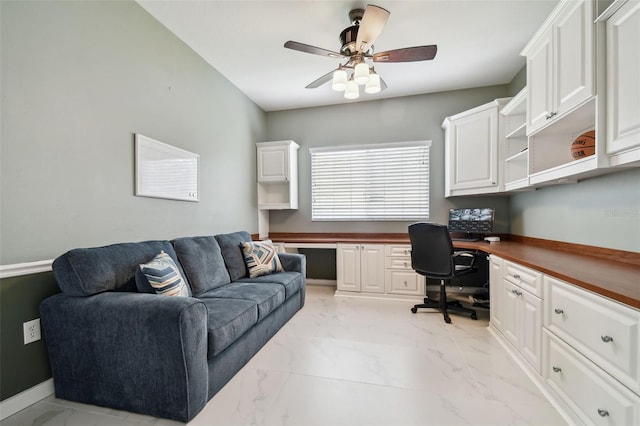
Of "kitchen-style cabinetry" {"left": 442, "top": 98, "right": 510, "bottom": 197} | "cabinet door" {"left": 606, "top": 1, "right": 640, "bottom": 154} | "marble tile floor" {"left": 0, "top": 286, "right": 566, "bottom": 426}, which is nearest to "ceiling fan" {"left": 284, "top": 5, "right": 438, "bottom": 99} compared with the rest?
"cabinet door" {"left": 606, "top": 1, "right": 640, "bottom": 154}

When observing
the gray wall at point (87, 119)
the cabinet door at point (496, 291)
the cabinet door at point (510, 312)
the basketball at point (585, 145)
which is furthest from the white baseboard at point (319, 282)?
the basketball at point (585, 145)

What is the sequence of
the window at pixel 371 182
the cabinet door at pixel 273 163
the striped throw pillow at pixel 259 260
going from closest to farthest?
the striped throw pillow at pixel 259 260, the window at pixel 371 182, the cabinet door at pixel 273 163

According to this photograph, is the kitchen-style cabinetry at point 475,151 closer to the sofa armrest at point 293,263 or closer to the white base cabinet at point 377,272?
the white base cabinet at point 377,272

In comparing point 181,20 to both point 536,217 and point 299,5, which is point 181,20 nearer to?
point 299,5

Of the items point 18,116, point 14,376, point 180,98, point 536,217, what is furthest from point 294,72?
point 14,376

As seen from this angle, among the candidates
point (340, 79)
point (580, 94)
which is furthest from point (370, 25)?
point (580, 94)

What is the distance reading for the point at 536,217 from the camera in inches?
115

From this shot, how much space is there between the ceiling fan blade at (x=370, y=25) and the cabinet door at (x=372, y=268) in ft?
7.58

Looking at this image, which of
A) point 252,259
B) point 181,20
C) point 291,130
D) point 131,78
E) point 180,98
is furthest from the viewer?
point 291,130

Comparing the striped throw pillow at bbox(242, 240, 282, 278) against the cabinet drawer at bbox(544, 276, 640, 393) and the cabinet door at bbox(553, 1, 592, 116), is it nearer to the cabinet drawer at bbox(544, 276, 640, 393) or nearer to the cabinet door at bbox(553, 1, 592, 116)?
the cabinet drawer at bbox(544, 276, 640, 393)

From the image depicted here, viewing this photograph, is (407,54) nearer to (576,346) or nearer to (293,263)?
(576,346)

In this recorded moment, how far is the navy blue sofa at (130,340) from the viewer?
4.68ft

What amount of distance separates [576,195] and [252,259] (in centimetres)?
299

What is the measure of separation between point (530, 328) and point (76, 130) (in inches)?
131
